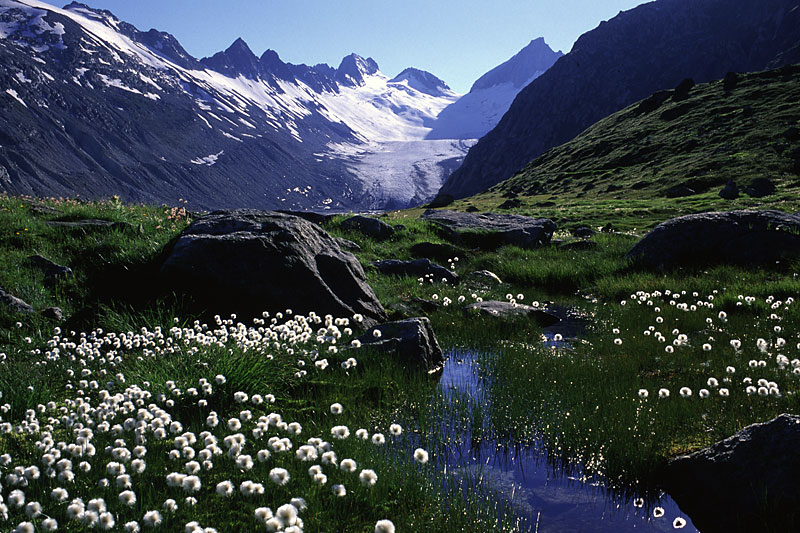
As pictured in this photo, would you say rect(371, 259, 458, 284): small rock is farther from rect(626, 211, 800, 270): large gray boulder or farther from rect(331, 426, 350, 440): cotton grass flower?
rect(331, 426, 350, 440): cotton grass flower

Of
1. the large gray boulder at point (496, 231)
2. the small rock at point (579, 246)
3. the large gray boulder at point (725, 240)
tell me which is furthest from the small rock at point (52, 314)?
the small rock at point (579, 246)

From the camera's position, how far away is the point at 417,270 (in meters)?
14.9

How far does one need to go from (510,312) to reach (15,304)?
9363 millimetres

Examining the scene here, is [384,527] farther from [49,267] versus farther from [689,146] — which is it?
[689,146]

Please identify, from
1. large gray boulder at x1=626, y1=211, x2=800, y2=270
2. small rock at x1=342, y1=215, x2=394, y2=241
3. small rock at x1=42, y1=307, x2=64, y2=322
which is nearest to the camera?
small rock at x1=42, y1=307, x2=64, y2=322

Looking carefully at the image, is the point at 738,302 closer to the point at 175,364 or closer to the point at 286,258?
the point at 286,258

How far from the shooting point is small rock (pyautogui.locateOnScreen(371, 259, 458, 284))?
1469cm

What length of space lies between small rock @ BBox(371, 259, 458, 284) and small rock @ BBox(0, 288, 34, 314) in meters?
8.64

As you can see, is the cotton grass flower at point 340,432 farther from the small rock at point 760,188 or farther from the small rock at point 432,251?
the small rock at point 760,188

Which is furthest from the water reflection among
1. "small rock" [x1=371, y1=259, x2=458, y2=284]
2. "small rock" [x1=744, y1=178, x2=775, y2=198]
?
"small rock" [x1=744, y1=178, x2=775, y2=198]


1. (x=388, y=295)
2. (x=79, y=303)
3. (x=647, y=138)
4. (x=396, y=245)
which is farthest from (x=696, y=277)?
(x=647, y=138)

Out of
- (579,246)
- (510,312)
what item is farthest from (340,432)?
(579,246)

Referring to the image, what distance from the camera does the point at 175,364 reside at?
6.10m

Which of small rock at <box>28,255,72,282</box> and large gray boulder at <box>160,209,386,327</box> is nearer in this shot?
large gray boulder at <box>160,209,386,327</box>
